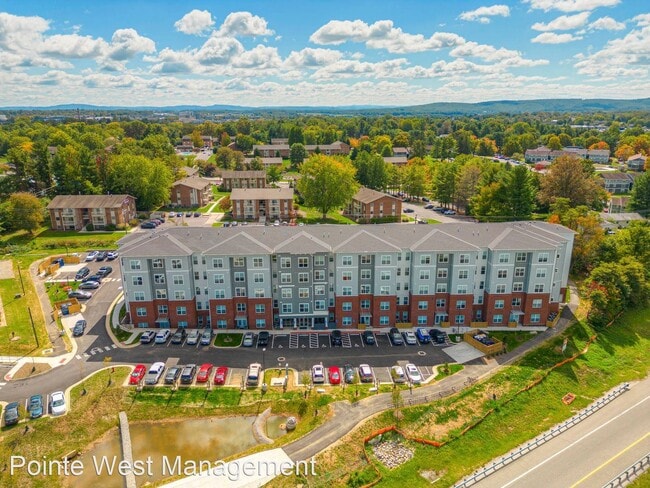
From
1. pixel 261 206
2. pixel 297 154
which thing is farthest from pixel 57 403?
pixel 297 154

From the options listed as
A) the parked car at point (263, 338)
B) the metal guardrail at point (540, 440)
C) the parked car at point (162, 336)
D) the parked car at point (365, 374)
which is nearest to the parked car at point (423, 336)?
the parked car at point (365, 374)

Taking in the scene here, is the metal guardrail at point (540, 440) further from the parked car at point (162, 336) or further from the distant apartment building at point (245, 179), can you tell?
the distant apartment building at point (245, 179)

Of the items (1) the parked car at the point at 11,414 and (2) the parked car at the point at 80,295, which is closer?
(1) the parked car at the point at 11,414

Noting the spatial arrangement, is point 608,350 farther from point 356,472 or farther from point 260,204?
point 260,204

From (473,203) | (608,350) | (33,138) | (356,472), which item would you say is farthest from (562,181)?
(33,138)

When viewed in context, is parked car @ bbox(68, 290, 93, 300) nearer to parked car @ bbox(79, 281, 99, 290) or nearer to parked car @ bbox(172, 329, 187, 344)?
parked car @ bbox(79, 281, 99, 290)

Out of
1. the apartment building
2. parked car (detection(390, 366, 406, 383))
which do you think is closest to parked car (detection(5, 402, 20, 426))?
the apartment building

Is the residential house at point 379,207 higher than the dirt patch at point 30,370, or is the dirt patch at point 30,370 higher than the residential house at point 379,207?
the residential house at point 379,207
